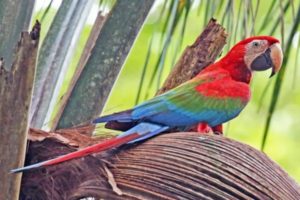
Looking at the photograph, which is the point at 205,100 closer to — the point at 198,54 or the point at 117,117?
the point at 198,54

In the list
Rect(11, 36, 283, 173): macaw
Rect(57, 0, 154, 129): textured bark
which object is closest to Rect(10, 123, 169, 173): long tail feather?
Rect(11, 36, 283, 173): macaw

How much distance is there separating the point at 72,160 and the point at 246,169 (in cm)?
30

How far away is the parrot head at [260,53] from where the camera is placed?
185cm

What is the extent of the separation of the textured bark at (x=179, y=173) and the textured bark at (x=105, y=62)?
0.30 m

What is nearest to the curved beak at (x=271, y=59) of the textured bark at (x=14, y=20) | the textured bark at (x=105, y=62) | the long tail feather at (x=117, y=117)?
the textured bark at (x=105, y=62)

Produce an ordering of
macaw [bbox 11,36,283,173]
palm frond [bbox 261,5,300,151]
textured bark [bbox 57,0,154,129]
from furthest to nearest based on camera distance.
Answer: palm frond [bbox 261,5,300,151]
textured bark [bbox 57,0,154,129]
macaw [bbox 11,36,283,173]

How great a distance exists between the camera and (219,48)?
1.75 m

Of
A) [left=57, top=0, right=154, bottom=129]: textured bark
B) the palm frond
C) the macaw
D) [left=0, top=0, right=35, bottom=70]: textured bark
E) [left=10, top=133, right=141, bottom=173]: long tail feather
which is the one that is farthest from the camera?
the palm frond

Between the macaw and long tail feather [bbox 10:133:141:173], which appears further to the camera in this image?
the macaw

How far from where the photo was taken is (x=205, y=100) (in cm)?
166

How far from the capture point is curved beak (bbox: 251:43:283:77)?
6.05ft

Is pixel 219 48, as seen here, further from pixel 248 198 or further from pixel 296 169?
pixel 296 169

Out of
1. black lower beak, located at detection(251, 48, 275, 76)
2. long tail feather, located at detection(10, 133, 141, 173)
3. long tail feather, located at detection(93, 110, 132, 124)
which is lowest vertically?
long tail feather, located at detection(10, 133, 141, 173)

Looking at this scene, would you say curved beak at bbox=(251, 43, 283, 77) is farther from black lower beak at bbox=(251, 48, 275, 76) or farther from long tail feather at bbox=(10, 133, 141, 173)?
long tail feather at bbox=(10, 133, 141, 173)
